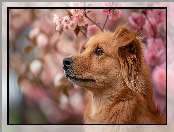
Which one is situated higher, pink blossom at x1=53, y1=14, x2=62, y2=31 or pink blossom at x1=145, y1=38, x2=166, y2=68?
pink blossom at x1=53, y1=14, x2=62, y2=31

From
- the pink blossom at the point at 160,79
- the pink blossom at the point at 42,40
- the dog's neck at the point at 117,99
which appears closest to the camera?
the dog's neck at the point at 117,99

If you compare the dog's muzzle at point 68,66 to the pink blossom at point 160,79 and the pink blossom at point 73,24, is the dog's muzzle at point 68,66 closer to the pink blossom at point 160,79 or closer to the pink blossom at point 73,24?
the pink blossom at point 73,24

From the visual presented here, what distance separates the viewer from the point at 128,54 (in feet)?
7.32

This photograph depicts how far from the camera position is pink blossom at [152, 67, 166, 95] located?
97.7 inches

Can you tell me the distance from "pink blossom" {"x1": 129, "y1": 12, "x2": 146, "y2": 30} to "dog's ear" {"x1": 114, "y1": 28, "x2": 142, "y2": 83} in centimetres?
28

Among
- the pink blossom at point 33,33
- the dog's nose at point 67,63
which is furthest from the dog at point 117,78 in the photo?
the pink blossom at point 33,33

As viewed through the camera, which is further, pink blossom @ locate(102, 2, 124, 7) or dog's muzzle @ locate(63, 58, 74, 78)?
pink blossom @ locate(102, 2, 124, 7)

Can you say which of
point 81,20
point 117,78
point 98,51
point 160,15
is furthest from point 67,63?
point 160,15

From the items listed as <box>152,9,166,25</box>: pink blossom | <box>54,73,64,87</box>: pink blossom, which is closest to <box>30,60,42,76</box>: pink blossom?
<box>54,73,64,87</box>: pink blossom

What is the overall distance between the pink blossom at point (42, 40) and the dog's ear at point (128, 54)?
54 cm

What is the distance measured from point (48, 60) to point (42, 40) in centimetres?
14

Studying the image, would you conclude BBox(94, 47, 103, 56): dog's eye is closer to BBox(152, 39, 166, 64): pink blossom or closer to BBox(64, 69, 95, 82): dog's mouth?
BBox(64, 69, 95, 82): dog's mouth

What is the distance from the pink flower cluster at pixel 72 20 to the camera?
8.31 feet

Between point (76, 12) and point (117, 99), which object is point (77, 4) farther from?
point (117, 99)
